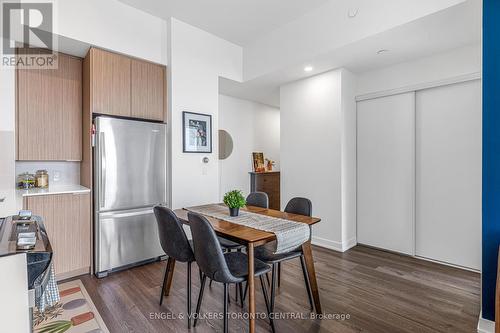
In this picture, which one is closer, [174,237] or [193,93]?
[174,237]

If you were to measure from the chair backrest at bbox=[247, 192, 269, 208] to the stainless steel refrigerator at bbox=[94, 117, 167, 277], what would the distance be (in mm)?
1126

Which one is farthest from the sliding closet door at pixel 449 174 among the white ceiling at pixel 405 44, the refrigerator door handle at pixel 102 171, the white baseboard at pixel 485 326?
the refrigerator door handle at pixel 102 171

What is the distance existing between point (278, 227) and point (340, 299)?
1.08 meters

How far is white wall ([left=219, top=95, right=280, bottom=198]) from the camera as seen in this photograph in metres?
5.10

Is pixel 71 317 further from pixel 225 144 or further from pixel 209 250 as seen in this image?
pixel 225 144

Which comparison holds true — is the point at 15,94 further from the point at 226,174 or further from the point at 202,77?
the point at 226,174

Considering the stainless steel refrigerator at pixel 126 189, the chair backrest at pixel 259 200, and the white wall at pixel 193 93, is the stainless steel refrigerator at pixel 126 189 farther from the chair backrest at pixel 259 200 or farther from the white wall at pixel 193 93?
the chair backrest at pixel 259 200

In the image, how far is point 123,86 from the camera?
3127 mm

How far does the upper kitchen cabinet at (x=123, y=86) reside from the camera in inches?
115

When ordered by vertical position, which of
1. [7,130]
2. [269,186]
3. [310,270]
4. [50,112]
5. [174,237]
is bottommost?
[310,270]

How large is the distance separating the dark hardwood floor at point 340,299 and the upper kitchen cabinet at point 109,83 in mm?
1885

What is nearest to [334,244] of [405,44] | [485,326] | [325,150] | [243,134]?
[325,150]

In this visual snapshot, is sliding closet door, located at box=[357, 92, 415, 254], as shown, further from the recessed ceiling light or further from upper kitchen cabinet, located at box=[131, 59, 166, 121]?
upper kitchen cabinet, located at box=[131, 59, 166, 121]

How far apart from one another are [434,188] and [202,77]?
340cm
